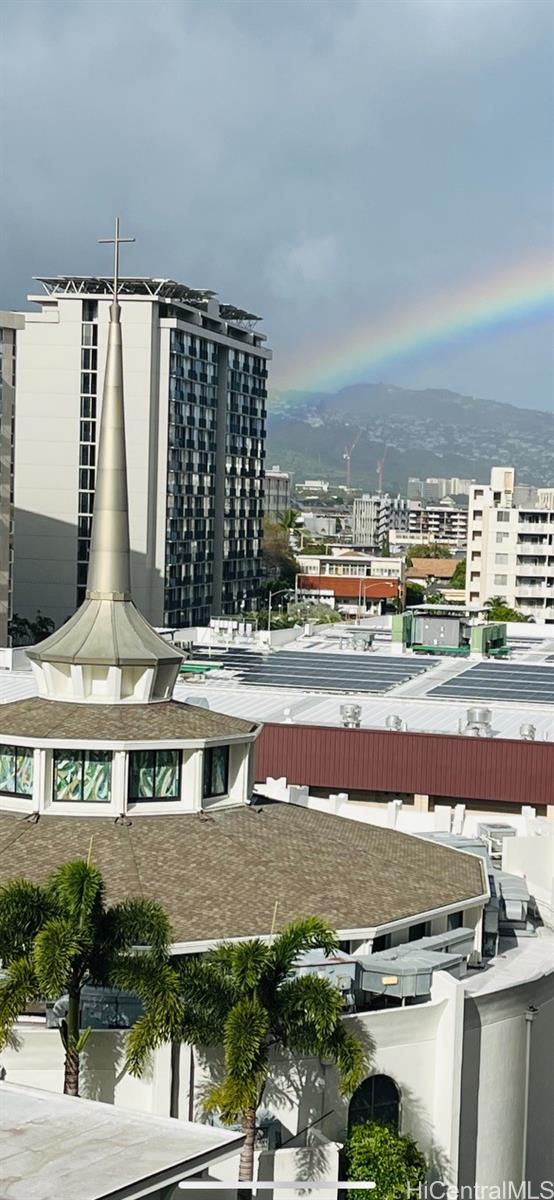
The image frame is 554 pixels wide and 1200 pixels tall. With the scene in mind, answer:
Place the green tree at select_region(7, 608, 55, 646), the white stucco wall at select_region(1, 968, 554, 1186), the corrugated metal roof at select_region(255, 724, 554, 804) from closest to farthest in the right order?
the white stucco wall at select_region(1, 968, 554, 1186)
the corrugated metal roof at select_region(255, 724, 554, 804)
the green tree at select_region(7, 608, 55, 646)

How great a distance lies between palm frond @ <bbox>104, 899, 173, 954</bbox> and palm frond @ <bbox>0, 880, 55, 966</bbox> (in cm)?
107

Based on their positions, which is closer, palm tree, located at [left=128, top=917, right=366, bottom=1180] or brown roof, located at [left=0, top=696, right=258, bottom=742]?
palm tree, located at [left=128, top=917, right=366, bottom=1180]

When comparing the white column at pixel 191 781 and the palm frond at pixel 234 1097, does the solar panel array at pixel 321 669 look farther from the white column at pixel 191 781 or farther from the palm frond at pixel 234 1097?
the palm frond at pixel 234 1097

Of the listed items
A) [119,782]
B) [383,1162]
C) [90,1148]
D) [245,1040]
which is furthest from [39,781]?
[90,1148]

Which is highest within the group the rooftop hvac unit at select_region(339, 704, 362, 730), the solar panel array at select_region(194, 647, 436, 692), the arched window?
the solar panel array at select_region(194, 647, 436, 692)

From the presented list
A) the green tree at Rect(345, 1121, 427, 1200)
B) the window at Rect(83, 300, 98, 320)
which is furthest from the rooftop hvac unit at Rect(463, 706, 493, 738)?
the window at Rect(83, 300, 98, 320)

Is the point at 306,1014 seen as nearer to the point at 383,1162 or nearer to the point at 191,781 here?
the point at 383,1162

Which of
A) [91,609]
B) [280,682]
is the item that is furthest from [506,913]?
[280,682]

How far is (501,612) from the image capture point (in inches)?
6688

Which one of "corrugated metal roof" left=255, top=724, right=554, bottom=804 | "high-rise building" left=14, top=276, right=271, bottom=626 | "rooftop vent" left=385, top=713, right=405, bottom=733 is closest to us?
"corrugated metal roof" left=255, top=724, right=554, bottom=804

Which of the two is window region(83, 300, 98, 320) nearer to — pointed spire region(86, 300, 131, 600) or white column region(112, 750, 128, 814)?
pointed spire region(86, 300, 131, 600)

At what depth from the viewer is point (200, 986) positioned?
28781mm

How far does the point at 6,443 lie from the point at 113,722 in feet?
328

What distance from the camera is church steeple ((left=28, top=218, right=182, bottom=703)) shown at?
130ft
